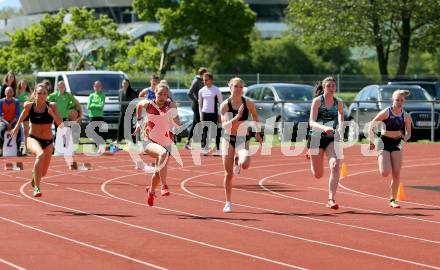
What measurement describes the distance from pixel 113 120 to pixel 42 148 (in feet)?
49.2

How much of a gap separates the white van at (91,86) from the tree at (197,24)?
36841 mm

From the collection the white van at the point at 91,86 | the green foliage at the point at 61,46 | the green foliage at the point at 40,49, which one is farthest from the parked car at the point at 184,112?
the green foliage at the point at 40,49

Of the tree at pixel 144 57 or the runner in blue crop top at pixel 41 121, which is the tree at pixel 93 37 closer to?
the tree at pixel 144 57

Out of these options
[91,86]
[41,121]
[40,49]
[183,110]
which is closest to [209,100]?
[91,86]

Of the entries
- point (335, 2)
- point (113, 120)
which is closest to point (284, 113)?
point (113, 120)

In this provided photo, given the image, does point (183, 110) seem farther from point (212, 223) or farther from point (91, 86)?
point (212, 223)

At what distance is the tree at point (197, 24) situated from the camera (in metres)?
72.3

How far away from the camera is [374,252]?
475 inches

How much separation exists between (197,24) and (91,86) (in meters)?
40.7

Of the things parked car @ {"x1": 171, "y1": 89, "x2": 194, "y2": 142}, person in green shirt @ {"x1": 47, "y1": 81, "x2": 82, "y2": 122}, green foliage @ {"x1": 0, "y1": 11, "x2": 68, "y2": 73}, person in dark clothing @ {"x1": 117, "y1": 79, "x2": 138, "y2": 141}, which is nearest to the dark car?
parked car @ {"x1": 171, "y1": 89, "x2": 194, "y2": 142}

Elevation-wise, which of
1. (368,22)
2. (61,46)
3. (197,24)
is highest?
(197,24)

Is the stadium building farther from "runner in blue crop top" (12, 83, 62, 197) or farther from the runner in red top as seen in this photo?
the runner in red top

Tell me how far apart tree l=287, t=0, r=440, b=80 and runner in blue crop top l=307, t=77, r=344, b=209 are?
45.6 m

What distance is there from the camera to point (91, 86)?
33094 millimetres
